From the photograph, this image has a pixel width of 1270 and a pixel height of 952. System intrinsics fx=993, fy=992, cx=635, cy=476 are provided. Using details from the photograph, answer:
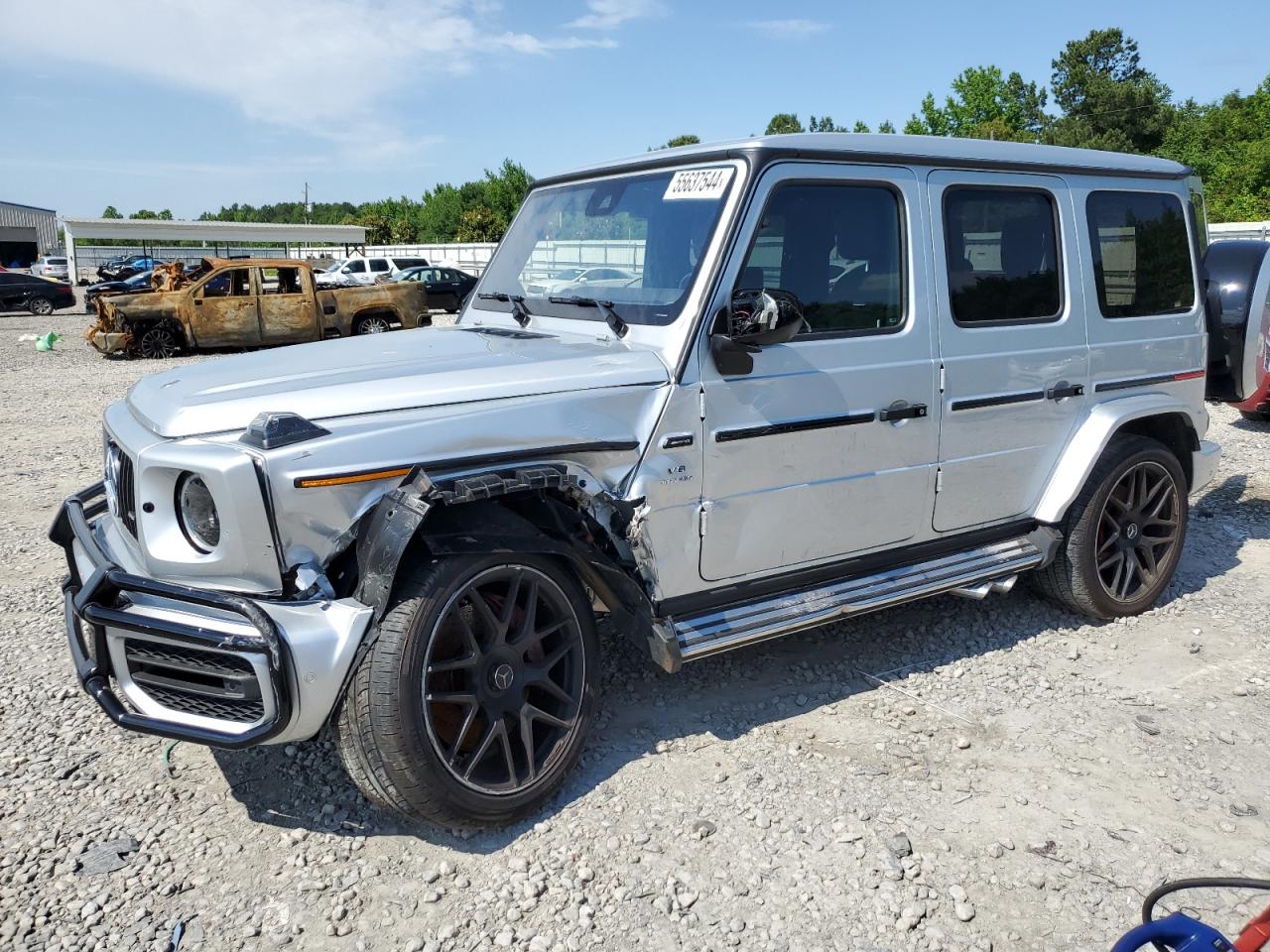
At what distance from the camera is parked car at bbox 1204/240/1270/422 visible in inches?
210

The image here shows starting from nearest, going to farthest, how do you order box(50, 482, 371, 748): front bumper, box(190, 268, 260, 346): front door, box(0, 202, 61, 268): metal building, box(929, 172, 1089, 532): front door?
box(50, 482, 371, 748): front bumper
box(929, 172, 1089, 532): front door
box(190, 268, 260, 346): front door
box(0, 202, 61, 268): metal building

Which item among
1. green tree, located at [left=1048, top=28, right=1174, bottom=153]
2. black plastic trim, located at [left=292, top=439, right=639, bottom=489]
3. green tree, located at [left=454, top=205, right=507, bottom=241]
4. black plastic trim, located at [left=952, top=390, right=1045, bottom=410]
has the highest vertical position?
green tree, located at [left=1048, top=28, right=1174, bottom=153]

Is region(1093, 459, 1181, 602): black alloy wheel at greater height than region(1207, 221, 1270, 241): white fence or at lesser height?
lesser

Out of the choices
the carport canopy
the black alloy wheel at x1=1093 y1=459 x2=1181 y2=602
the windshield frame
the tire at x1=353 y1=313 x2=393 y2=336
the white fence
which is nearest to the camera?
the windshield frame

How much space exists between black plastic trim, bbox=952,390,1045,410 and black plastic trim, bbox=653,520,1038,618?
1.92ft

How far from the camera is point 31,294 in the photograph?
27.1m

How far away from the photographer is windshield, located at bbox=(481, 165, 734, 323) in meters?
3.61

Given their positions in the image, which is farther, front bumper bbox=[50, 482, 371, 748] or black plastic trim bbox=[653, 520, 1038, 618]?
black plastic trim bbox=[653, 520, 1038, 618]

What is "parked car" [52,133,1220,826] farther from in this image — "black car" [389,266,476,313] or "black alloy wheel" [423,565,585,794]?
"black car" [389,266,476,313]

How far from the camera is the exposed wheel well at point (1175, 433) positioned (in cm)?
509

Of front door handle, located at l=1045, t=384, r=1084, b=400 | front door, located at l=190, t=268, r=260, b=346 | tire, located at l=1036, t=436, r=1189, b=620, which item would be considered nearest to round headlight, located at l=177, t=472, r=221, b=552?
front door handle, located at l=1045, t=384, r=1084, b=400

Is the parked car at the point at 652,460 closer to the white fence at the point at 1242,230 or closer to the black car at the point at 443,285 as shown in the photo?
the white fence at the point at 1242,230

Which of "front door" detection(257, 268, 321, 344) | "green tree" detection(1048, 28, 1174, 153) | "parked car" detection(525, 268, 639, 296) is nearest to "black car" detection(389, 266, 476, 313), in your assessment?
"front door" detection(257, 268, 321, 344)

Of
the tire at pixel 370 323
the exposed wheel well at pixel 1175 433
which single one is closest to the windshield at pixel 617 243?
the exposed wheel well at pixel 1175 433
